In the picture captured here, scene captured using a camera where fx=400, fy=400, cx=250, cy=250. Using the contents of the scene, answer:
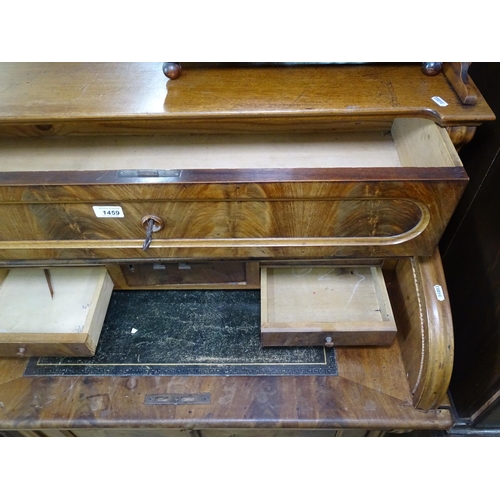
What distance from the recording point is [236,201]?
0.66 meters

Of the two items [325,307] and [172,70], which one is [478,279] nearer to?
[325,307]

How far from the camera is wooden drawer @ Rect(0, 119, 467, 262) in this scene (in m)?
0.63

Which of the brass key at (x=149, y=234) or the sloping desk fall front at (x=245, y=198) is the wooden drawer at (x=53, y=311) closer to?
the sloping desk fall front at (x=245, y=198)

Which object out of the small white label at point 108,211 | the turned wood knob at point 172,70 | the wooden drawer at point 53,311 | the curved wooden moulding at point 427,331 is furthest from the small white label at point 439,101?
the wooden drawer at point 53,311

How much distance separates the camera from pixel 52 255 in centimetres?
75

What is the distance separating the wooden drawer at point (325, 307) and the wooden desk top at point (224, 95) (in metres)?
0.36

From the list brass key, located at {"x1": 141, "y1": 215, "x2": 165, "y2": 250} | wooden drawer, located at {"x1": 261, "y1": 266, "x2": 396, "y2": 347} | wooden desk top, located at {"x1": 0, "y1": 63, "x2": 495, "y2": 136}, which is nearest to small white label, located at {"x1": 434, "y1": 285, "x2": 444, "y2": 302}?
wooden drawer, located at {"x1": 261, "y1": 266, "x2": 396, "y2": 347}

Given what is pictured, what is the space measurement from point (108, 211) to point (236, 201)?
0.72ft

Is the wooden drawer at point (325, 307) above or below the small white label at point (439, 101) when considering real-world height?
below

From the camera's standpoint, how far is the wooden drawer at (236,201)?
2.06ft

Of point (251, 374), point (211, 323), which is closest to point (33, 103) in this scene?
point (211, 323)

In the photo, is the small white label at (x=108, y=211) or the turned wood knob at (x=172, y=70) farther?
the turned wood knob at (x=172, y=70)
